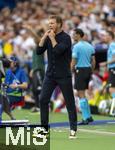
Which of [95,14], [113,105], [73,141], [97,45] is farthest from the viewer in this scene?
[95,14]

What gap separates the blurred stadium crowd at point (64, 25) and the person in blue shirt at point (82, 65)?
234 cm

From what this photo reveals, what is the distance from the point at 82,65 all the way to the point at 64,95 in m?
3.17

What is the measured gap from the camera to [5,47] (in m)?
23.6


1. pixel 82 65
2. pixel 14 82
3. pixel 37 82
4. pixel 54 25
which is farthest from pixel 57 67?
pixel 37 82

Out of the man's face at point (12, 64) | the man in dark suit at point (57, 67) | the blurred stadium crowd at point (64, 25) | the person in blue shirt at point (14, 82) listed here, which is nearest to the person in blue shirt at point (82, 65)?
the person in blue shirt at point (14, 82)

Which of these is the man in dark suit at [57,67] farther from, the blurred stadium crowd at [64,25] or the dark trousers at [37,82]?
the dark trousers at [37,82]

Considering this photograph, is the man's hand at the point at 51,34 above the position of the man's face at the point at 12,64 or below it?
above

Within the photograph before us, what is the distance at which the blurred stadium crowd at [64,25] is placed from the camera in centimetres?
1925

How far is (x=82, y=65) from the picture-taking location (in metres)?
15.8

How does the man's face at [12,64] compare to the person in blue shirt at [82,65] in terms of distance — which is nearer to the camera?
the man's face at [12,64]

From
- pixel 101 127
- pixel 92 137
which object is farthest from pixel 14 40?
pixel 92 137

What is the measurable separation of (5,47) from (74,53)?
8330 millimetres

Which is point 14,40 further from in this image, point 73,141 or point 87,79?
point 73,141

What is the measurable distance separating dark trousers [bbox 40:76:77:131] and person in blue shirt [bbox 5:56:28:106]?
226cm
